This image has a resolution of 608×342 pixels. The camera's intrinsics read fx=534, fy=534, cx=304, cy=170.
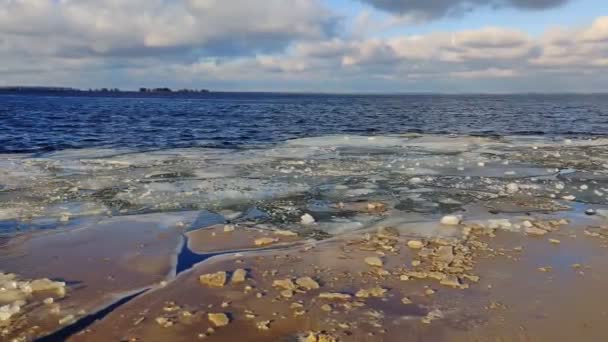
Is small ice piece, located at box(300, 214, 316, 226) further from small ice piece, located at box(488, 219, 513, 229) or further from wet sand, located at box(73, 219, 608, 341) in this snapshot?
small ice piece, located at box(488, 219, 513, 229)

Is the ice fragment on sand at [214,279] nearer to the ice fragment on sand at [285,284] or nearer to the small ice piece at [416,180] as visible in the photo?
the ice fragment on sand at [285,284]

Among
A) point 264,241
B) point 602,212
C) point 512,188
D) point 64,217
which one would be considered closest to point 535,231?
point 602,212

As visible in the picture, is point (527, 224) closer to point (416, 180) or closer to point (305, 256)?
point (305, 256)

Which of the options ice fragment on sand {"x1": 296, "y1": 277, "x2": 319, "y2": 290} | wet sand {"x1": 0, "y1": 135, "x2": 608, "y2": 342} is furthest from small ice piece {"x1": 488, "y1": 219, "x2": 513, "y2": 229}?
ice fragment on sand {"x1": 296, "y1": 277, "x2": 319, "y2": 290}

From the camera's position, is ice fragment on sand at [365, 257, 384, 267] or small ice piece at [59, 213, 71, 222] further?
small ice piece at [59, 213, 71, 222]

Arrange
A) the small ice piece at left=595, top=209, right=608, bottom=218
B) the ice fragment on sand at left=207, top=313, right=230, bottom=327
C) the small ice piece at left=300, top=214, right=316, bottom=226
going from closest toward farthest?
the ice fragment on sand at left=207, top=313, right=230, bottom=327 → the small ice piece at left=300, top=214, right=316, bottom=226 → the small ice piece at left=595, top=209, right=608, bottom=218

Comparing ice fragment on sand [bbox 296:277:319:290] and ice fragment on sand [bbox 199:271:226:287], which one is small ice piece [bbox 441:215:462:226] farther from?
ice fragment on sand [bbox 199:271:226:287]

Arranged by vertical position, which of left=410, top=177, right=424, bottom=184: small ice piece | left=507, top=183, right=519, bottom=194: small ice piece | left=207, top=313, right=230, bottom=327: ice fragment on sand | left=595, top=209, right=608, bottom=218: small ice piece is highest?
left=207, top=313, right=230, bottom=327: ice fragment on sand

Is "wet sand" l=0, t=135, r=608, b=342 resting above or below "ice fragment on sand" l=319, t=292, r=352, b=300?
below

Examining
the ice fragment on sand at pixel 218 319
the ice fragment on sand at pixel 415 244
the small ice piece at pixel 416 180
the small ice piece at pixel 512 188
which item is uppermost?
the ice fragment on sand at pixel 218 319

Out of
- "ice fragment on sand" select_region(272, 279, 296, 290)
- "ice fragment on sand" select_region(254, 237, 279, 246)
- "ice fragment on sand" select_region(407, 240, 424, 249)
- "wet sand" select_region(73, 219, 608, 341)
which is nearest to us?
"wet sand" select_region(73, 219, 608, 341)

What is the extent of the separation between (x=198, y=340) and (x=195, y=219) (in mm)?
4391

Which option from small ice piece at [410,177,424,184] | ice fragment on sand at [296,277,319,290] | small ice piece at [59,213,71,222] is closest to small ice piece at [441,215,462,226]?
ice fragment on sand at [296,277,319,290]

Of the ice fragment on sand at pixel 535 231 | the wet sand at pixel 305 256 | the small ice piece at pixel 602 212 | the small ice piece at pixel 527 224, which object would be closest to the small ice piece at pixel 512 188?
the wet sand at pixel 305 256
